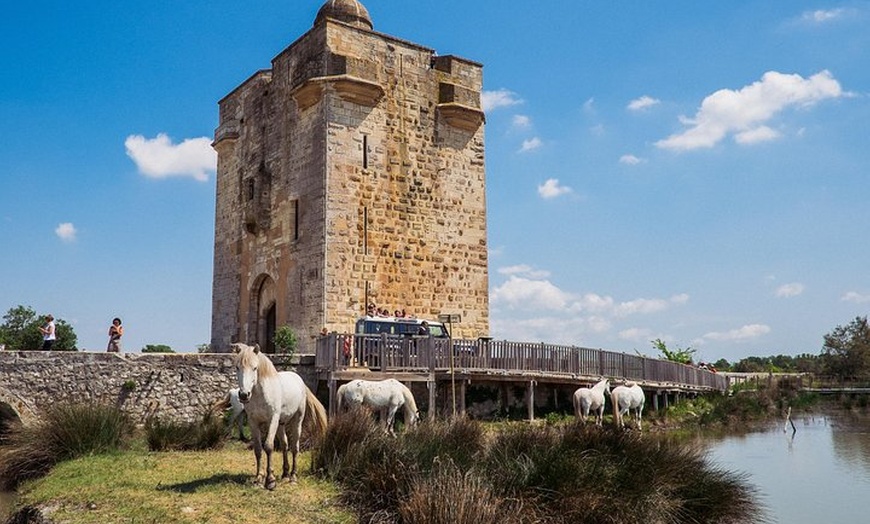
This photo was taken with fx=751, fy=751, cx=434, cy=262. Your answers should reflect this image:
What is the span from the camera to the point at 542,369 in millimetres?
21438

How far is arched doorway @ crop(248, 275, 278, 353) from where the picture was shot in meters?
25.0

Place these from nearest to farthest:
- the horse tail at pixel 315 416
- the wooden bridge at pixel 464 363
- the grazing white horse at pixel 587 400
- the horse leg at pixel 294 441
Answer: the horse leg at pixel 294 441, the horse tail at pixel 315 416, the wooden bridge at pixel 464 363, the grazing white horse at pixel 587 400

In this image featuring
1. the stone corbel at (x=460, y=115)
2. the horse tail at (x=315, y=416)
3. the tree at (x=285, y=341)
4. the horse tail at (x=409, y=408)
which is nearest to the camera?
the horse tail at (x=315, y=416)

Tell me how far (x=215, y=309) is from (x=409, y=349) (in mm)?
12127

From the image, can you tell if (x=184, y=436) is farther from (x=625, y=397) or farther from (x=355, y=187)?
(x=625, y=397)

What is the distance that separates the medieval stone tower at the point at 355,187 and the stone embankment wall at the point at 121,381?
13.6ft

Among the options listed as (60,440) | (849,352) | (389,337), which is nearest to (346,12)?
(389,337)

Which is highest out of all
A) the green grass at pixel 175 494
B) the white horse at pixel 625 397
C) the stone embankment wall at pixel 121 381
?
the stone embankment wall at pixel 121 381

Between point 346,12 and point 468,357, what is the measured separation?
511 inches

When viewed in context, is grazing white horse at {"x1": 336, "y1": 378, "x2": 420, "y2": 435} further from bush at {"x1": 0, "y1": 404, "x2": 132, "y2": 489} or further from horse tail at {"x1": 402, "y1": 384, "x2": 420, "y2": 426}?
bush at {"x1": 0, "y1": 404, "x2": 132, "y2": 489}

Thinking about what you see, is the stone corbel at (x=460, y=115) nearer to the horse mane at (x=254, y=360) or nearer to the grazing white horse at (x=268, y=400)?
the grazing white horse at (x=268, y=400)

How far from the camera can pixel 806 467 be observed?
1845 cm

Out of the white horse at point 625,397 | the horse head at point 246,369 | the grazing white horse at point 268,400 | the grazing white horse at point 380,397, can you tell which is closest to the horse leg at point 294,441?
the grazing white horse at point 268,400

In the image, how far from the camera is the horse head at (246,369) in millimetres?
9203
